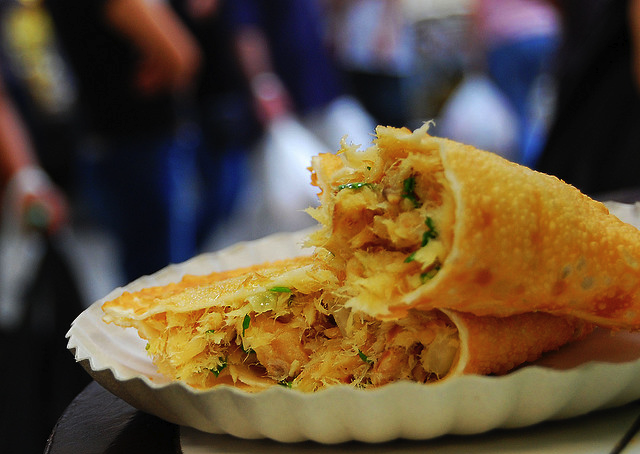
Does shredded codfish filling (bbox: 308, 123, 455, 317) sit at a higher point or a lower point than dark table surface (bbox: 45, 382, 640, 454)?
higher

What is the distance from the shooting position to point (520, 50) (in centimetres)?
475

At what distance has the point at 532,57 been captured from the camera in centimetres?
474

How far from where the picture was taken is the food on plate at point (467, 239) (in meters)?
0.94

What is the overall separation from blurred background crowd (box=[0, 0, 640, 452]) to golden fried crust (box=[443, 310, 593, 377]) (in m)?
2.07

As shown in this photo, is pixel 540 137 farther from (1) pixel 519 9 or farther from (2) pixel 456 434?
(2) pixel 456 434

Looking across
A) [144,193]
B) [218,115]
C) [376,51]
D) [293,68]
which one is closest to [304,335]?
[144,193]

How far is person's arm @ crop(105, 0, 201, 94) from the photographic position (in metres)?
3.74

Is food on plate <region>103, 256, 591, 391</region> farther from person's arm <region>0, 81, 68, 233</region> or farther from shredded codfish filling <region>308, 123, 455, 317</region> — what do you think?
person's arm <region>0, 81, 68, 233</region>

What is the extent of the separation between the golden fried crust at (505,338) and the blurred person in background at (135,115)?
10.7 ft

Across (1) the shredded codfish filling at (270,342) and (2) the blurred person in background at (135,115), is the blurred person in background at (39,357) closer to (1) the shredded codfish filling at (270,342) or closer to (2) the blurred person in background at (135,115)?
(2) the blurred person in background at (135,115)

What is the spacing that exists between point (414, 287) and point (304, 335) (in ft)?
1.17

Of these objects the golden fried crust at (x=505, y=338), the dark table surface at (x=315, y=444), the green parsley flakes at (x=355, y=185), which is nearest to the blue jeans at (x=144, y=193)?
the dark table surface at (x=315, y=444)

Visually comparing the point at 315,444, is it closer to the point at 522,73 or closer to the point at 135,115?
the point at 135,115

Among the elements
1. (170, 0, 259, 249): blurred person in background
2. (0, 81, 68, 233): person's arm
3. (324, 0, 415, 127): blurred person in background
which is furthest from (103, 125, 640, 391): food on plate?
(324, 0, 415, 127): blurred person in background
